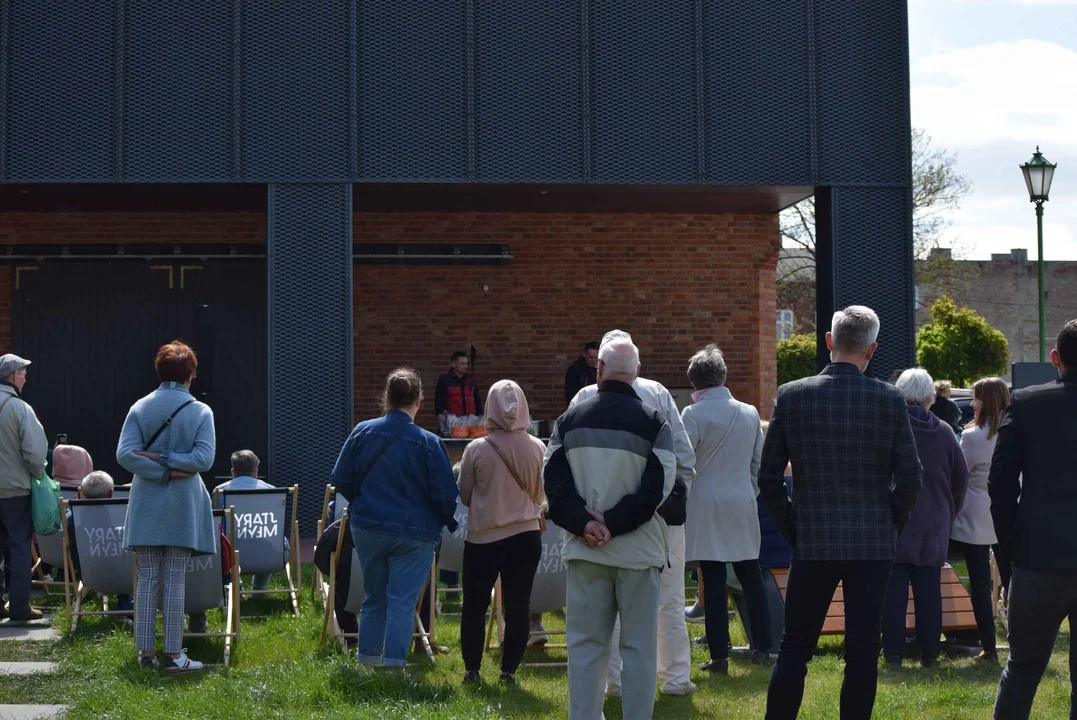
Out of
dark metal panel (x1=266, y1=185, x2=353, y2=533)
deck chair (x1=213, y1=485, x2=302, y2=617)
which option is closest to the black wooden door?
dark metal panel (x1=266, y1=185, x2=353, y2=533)

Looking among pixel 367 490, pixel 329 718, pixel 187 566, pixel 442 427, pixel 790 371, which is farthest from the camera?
pixel 790 371

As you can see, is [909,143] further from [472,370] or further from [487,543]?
[487,543]

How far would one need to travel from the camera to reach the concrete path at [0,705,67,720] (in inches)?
219

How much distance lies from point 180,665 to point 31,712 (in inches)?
Result: 36.6

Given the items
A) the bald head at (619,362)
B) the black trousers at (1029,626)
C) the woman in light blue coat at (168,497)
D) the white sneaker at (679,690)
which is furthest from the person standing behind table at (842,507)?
the woman in light blue coat at (168,497)

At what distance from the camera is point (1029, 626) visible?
172 inches

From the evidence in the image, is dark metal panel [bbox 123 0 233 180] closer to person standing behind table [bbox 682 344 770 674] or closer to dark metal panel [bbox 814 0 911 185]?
dark metal panel [bbox 814 0 911 185]

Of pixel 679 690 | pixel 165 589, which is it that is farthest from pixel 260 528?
pixel 679 690

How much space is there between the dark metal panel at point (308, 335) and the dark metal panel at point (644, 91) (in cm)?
251

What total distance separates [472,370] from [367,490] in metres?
9.04

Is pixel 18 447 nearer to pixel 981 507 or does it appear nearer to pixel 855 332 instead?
pixel 855 332

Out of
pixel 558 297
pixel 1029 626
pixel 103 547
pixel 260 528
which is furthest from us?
pixel 558 297

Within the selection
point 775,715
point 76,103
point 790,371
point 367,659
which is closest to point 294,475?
point 76,103

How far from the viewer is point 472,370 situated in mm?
15109
